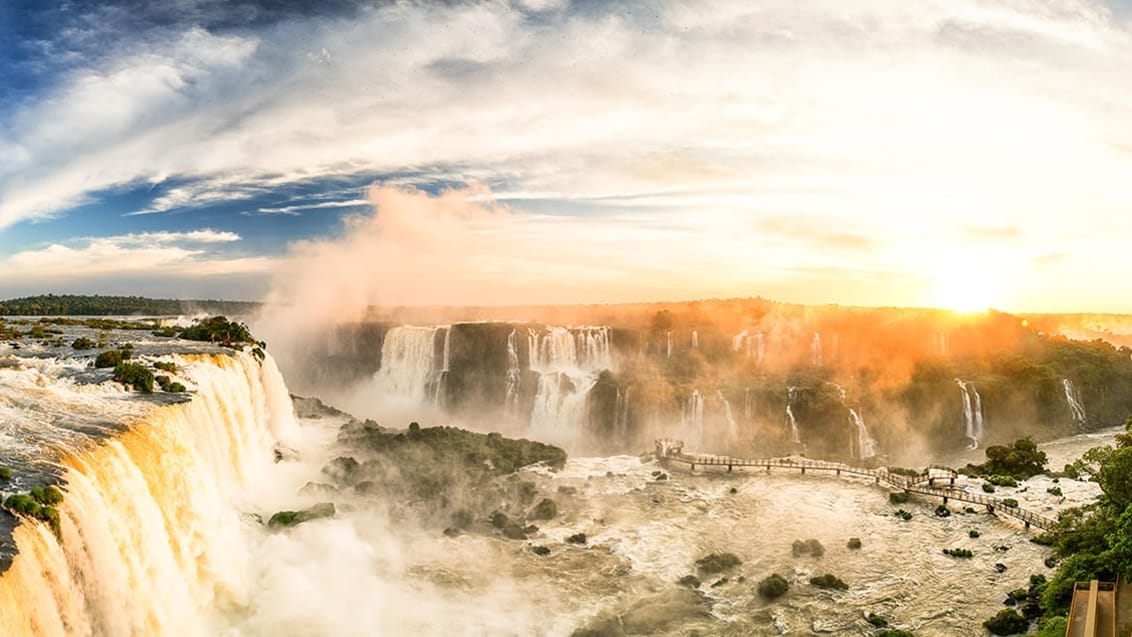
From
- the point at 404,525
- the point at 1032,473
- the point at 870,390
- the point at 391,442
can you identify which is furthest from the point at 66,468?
the point at 870,390

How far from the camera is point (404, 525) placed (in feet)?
132

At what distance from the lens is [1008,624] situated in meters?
28.6

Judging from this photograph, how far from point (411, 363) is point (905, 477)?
5823 centimetres

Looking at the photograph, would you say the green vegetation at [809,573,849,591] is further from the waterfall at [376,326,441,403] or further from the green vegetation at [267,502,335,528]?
the waterfall at [376,326,441,403]

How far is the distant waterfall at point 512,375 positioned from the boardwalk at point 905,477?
26.8 m

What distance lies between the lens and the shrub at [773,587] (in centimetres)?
3319

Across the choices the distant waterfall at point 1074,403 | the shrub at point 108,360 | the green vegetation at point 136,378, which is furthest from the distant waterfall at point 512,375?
the distant waterfall at point 1074,403

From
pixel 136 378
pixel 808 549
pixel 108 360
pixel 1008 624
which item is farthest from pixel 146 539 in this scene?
pixel 1008 624

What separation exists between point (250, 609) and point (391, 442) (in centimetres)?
2816

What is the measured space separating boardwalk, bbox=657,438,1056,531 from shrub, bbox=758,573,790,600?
53.3 feet

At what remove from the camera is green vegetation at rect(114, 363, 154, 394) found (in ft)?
106

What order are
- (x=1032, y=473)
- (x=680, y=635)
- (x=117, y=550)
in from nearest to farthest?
(x=117, y=550)
(x=680, y=635)
(x=1032, y=473)

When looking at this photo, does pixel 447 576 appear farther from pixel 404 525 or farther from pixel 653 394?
pixel 653 394

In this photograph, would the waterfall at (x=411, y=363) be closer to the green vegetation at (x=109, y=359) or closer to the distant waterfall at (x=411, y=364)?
the distant waterfall at (x=411, y=364)
